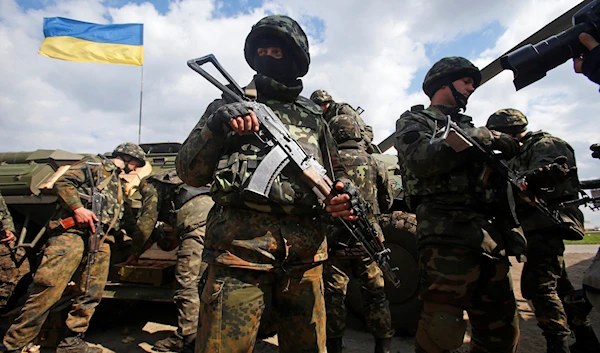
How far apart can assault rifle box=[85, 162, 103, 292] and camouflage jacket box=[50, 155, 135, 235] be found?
1.5 inches

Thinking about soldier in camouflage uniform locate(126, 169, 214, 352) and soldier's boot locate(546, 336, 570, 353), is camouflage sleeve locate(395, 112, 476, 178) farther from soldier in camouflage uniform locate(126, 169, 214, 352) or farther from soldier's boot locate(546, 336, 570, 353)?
soldier in camouflage uniform locate(126, 169, 214, 352)

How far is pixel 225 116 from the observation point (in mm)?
1748

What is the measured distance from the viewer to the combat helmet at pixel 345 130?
3924 mm

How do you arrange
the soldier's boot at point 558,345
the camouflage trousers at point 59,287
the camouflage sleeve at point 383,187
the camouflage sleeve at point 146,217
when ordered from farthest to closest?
the camouflage sleeve at point 146,217 → the camouflage sleeve at point 383,187 → the camouflage trousers at point 59,287 → the soldier's boot at point 558,345

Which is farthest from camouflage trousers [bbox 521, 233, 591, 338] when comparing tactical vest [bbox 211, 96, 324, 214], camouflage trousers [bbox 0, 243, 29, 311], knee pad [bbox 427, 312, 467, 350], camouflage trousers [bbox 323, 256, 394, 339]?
camouflage trousers [bbox 0, 243, 29, 311]

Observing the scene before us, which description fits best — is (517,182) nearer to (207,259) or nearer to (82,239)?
(207,259)

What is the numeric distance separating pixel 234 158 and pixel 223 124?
186 millimetres

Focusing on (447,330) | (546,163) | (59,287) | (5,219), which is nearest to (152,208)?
(59,287)

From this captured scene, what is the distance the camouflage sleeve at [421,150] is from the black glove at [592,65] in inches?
30.3

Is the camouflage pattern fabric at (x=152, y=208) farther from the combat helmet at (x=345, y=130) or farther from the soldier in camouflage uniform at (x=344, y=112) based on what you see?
the soldier in camouflage uniform at (x=344, y=112)

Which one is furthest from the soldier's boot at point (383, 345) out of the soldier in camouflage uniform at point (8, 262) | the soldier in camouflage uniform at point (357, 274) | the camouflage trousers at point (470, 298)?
the soldier in camouflage uniform at point (8, 262)

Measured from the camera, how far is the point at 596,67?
1.66 m

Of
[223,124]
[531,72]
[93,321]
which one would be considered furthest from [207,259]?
[93,321]

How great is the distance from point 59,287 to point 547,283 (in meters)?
4.64
